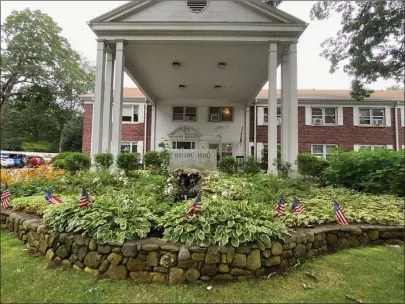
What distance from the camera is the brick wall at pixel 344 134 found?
15.3m

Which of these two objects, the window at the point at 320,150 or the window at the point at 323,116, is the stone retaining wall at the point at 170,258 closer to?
the window at the point at 320,150

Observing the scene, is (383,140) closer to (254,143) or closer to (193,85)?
(254,143)

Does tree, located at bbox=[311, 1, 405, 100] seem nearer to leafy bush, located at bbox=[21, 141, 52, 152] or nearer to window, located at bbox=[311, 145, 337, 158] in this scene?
window, located at bbox=[311, 145, 337, 158]

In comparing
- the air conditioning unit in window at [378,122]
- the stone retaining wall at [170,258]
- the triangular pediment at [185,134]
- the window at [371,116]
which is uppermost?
the window at [371,116]

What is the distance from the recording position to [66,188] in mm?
6145

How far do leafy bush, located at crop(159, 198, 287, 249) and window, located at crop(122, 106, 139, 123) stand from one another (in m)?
13.1

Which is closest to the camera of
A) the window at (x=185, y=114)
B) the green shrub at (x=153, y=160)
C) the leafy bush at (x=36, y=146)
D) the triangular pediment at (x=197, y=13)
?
the green shrub at (x=153, y=160)

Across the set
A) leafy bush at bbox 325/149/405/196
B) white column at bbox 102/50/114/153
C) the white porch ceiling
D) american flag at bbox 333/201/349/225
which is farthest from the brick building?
american flag at bbox 333/201/349/225

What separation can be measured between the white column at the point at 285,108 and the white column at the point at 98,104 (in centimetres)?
643

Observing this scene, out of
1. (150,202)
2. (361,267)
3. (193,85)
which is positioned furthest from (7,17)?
(361,267)

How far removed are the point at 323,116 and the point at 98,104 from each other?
13424 millimetres

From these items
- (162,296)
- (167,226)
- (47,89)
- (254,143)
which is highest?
(47,89)

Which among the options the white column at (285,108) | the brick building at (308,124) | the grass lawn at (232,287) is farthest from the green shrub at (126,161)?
the brick building at (308,124)

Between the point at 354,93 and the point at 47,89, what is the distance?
24443 millimetres
